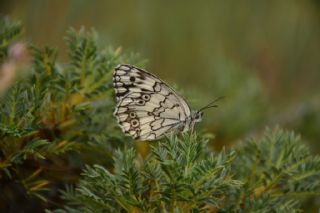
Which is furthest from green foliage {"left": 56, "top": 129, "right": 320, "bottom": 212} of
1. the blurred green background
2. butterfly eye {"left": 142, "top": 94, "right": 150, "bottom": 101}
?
the blurred green background

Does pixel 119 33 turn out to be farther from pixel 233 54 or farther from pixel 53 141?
pixel 53 141

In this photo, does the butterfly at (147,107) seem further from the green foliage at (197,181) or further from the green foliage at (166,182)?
the green foliage at (166,182)

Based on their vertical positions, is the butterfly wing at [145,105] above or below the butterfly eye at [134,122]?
above

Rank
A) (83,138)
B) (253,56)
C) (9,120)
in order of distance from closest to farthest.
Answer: (9,120)
(83,138)
(253,56)

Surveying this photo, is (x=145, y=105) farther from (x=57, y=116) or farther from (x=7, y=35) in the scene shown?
(x=7, y=35)

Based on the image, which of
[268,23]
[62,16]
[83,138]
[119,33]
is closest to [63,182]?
[83,138]

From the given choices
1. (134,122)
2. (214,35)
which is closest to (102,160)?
(134,122)

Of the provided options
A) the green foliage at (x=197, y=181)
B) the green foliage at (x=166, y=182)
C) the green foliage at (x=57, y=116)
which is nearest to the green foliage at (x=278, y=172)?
the green foliage at (x=197, y=181)

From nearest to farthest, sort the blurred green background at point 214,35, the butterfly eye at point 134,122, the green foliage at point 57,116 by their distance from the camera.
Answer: the green foliage at point 57,116
the butterfly eye at point 134,122
the blurred green background at point 214,35

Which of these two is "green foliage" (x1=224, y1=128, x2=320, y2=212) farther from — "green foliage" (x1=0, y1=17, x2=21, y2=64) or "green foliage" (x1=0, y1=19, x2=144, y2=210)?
"green foliage" (x1=0, y1=17, x2=21, y2=64)
